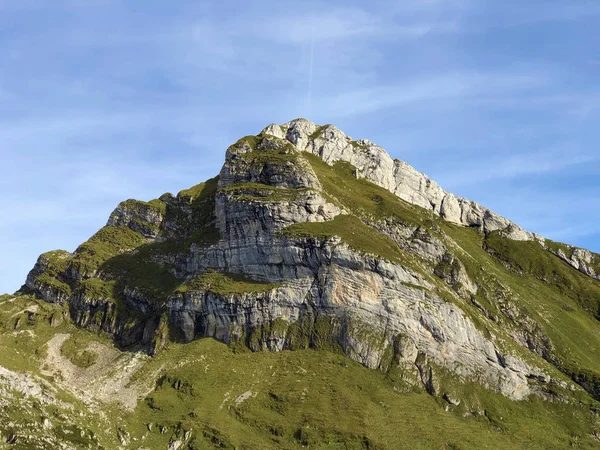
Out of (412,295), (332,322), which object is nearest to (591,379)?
(412,295)

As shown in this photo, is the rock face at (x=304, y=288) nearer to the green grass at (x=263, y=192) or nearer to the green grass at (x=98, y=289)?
the green grass at (x=98, y=289)

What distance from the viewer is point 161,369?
14888cm

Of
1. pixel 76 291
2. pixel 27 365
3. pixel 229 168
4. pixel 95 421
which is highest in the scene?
pixel 229 168

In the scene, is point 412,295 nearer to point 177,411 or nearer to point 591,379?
point 591,379

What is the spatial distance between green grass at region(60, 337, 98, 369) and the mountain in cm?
45

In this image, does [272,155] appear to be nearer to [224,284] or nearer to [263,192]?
[263,192]

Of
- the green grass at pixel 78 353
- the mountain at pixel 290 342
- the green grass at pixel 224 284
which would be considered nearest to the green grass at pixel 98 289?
the mountain at pixel 290 342

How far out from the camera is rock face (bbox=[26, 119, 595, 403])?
5979 inches

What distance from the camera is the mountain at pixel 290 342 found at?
129 meters

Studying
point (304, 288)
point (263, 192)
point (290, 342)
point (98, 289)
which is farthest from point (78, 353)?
point (263, 192)

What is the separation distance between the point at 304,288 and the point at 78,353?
6343 centimetres

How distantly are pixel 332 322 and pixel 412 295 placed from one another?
876 inches

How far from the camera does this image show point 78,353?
163 m

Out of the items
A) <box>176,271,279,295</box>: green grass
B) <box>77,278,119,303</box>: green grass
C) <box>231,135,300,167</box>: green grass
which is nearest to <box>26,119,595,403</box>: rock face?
<box>77,278,119,303</box>: green grass
